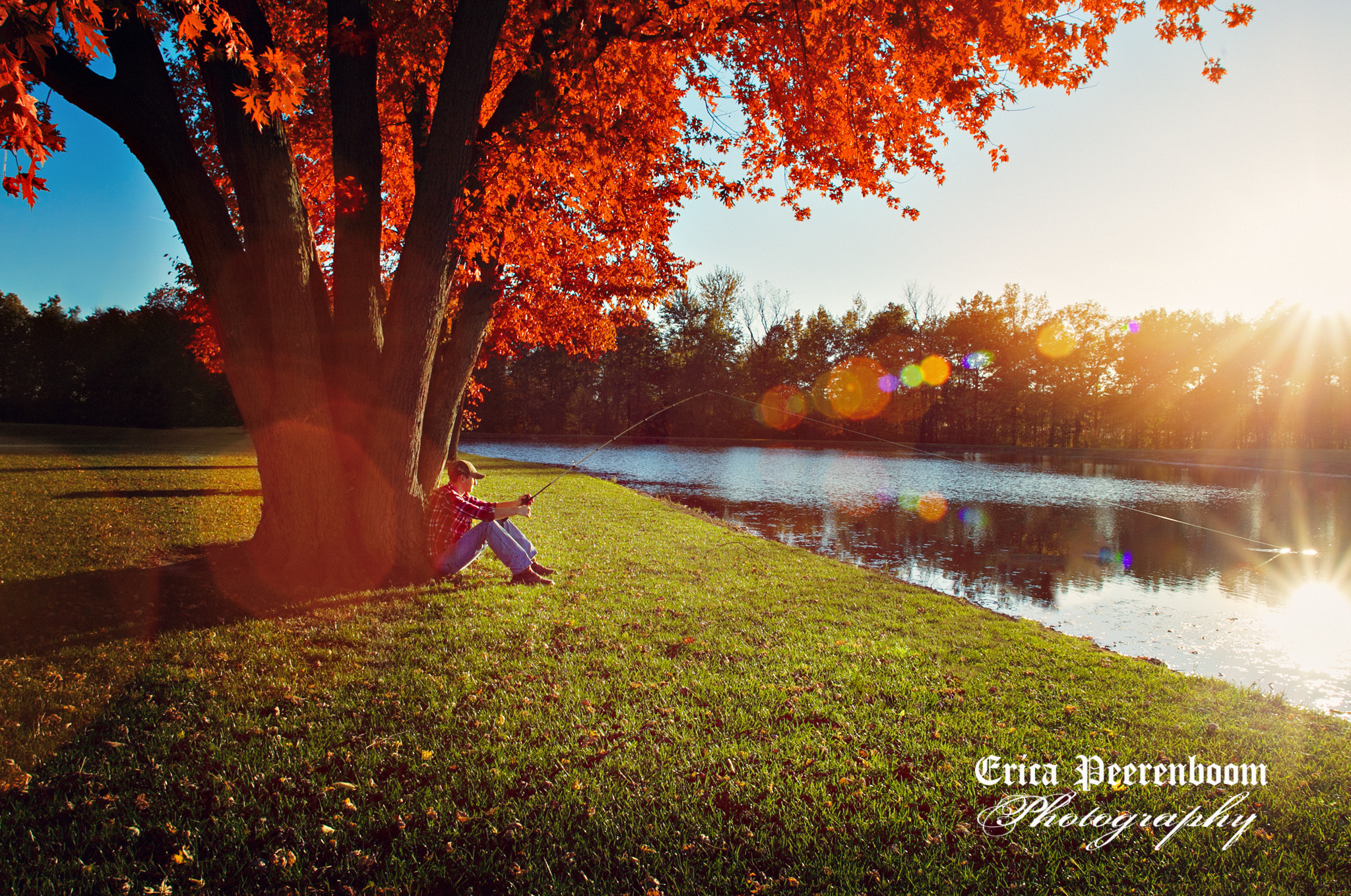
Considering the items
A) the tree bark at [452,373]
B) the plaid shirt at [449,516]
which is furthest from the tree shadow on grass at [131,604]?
the tree bark at [452,373]

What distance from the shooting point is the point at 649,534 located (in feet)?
37.7

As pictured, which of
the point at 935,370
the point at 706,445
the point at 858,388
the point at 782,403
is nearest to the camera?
the point at 706,445

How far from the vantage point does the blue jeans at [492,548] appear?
6805 mm

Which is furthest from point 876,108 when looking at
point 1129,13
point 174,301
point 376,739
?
point 174,301

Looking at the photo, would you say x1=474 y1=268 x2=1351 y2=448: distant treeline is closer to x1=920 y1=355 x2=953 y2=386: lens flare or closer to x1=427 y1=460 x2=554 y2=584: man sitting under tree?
x1=920 y1=355 x2=953 y2=386: lens flare

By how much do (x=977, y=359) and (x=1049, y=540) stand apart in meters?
53.2

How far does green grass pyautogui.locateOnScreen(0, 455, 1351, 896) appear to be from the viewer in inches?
105

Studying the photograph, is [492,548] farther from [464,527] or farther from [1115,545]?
[1115,545]

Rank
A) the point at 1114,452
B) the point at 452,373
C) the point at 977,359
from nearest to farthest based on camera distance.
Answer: the point at 452,373
the point at 1114,452
the point at 977,359

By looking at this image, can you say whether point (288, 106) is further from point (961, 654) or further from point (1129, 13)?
point (1129, 13)

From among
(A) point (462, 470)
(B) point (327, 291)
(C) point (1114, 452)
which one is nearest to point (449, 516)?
(A) point (462, 470)

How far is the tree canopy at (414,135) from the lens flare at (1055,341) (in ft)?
197

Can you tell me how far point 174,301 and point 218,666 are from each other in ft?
219

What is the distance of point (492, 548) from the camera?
6949 mm
